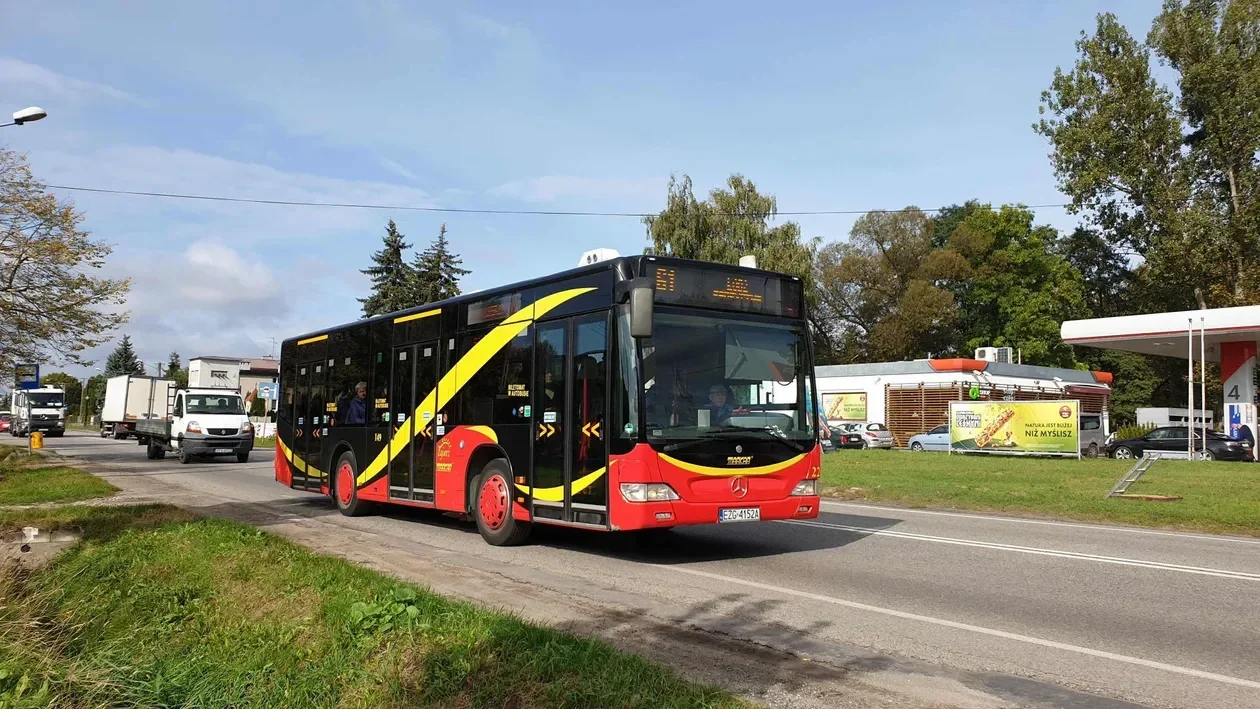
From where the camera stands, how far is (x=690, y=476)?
9.19 m

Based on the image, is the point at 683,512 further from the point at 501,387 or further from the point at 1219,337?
the point at 1219,337

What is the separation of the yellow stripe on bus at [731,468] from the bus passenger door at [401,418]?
5233 millimetres

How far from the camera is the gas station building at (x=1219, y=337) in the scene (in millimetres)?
32781

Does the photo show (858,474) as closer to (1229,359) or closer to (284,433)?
(284,433)

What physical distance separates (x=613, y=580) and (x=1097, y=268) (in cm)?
7525

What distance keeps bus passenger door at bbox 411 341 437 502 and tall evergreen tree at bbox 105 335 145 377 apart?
113344 mm

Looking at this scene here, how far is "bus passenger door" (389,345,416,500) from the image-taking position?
13.1 meters

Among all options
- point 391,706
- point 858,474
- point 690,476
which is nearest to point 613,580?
point 690,476

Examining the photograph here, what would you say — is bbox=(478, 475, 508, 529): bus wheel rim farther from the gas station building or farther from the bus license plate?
the gas station building

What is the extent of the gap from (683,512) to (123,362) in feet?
397

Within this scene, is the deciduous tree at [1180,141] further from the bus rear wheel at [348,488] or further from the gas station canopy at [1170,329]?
the bus rear wheel at [348,488]

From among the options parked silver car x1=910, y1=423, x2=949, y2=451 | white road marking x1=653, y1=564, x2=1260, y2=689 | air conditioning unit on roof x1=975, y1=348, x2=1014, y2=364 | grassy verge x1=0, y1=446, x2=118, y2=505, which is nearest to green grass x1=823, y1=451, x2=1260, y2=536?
white road marking x1=653, y1=564, x2=1260, y2=689

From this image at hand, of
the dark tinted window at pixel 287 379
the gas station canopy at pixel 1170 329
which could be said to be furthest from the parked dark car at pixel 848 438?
the dark tinted window at pixel 287 379

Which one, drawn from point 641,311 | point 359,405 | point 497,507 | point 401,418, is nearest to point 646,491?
point 641,311
